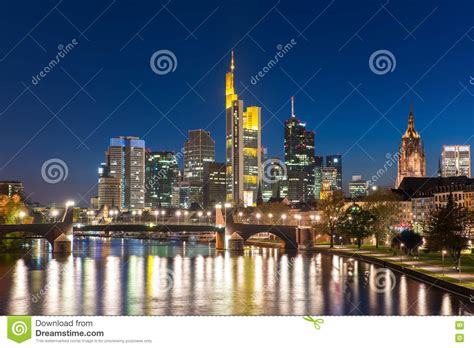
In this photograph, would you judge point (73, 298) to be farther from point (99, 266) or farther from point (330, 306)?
point (99, 266)

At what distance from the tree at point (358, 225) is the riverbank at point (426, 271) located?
7.54 meters

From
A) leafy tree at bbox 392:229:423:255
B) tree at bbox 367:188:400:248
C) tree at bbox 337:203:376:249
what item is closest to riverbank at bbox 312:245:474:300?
leafy tree at bbox 392:229:423:255

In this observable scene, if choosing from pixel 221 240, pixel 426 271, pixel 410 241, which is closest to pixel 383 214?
pixel 410 241

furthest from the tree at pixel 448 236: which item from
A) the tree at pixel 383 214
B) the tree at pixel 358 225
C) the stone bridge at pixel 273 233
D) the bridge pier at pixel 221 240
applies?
the bridge pier at pixel 221 240

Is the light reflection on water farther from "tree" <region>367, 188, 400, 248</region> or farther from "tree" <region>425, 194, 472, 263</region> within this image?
"tree" <region>367, 188, 400, 248</region>

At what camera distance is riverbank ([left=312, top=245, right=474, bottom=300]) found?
140 feet

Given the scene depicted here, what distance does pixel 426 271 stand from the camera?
53.2 meters

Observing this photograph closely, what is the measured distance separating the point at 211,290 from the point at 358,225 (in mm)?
43638

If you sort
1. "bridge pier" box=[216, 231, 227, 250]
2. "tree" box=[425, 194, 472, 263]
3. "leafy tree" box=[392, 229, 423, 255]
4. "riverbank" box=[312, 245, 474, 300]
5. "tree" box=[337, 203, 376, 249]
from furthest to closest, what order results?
1. "bridge pier" box=[216, 231, 227, 250]
2. "tree" box=[337, 203, 376, 249]
3. "leafy tree" box=[392, 229, 423, 255]
4. "tree" box=[425, 194, 472, 263]
5. "riverbank" box=[312, 245, 474, 300]

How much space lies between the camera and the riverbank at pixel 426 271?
42.6m

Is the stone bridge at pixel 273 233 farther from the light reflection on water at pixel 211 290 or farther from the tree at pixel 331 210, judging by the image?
the light reflection on water at pixel 211 290

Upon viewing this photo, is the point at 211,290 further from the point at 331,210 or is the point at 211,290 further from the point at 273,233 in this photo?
the point at 331,210

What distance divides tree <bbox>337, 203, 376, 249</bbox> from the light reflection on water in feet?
46.2
